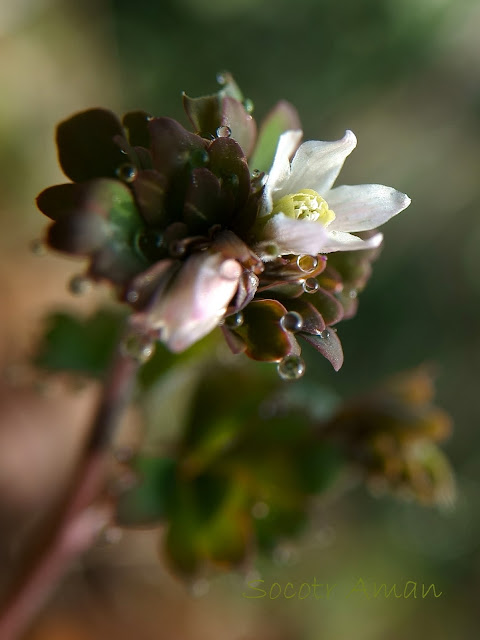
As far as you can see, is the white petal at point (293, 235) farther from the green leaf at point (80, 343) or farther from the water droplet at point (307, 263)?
the green leaf at point (80, 343)

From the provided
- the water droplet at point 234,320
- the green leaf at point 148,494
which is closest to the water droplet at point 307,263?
the water droplet at point 234,320

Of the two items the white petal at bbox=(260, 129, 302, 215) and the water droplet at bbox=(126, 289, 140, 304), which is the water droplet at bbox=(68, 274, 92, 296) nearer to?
the water droplet at bbox=(126, 289, 140, 304)

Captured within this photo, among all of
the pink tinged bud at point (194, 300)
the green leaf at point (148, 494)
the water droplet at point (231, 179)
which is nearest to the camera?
the pink tinged bud at point (194, 300)

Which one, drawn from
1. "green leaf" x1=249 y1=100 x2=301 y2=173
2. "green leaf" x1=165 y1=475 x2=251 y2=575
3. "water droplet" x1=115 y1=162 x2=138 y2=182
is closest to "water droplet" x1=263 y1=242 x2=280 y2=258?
"water droplet" x1=115 y1=162 x2=138 y2=182

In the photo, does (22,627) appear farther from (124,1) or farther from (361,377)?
(124,1)

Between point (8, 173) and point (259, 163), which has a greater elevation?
point (259, 163)

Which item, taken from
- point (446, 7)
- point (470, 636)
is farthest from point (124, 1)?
point (470, 636)
